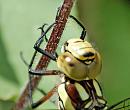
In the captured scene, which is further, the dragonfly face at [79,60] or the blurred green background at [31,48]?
the blurred green background at [31,48]

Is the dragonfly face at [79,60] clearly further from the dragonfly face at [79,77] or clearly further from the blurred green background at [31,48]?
the blurred green background at [31,48]

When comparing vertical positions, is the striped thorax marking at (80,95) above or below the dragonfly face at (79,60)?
below

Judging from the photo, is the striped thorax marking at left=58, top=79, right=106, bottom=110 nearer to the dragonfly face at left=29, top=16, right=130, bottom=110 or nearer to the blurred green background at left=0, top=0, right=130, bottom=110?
the dragonfly face at left=29, top=16, right=130, bottom=110

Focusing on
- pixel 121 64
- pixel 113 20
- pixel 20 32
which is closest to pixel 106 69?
pixel 121 64

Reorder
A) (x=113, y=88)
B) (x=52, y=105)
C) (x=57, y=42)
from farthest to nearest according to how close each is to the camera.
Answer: (x=113, y=88) → (x=52, y=105) → (x=57, y=42)

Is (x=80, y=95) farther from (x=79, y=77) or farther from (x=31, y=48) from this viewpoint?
(x=31, y=48)

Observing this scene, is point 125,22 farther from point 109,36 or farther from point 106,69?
point 106,69

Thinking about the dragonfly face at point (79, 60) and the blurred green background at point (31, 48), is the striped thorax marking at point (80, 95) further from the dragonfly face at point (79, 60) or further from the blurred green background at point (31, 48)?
the blurred green background at point (31, 48)

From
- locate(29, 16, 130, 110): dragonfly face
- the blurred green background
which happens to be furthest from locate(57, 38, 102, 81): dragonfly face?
the blurred green background

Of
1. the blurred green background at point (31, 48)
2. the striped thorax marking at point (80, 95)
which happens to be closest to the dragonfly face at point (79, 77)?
the striped thorax marking at point (80, 95)

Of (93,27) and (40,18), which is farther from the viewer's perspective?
(93,27)

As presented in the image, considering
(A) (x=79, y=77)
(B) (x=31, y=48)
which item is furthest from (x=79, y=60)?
(B) (x=31, y=48)
